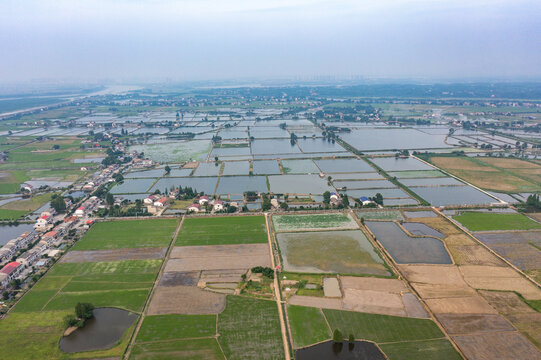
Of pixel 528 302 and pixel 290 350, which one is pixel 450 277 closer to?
pixel 528 302

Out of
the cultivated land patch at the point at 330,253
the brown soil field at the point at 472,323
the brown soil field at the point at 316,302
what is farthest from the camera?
the cultivated land patch at the point at 330,253

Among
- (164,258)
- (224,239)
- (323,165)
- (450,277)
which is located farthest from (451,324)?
(323,165)

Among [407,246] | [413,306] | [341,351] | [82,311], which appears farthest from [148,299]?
[407,246]

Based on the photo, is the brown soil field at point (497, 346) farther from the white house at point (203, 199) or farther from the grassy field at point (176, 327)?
the white house at point (203, 199)

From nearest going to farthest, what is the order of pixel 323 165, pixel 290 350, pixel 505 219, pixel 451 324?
pixel 290 350
pixel 451 324
pixel 505 219
pixel 323 165

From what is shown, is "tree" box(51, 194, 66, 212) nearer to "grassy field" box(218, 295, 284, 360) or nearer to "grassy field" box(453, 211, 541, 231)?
"grassy field" box(218, 295, 284, 360)

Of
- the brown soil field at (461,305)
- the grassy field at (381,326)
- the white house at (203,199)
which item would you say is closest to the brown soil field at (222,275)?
the grassy field at (381,326)
